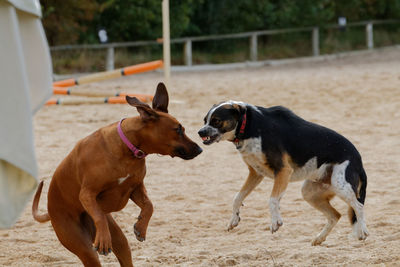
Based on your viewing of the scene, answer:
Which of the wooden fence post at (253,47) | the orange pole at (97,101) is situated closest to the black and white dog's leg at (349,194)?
the orange pole at (97,101)

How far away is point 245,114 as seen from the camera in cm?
541

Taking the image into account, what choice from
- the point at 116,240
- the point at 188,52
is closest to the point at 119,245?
the point at 116,240

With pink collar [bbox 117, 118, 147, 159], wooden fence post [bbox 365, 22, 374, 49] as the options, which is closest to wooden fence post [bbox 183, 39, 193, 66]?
wooden fence post [bbox 365, 22, 374, 49]

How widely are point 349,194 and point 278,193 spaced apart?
1.99 feet

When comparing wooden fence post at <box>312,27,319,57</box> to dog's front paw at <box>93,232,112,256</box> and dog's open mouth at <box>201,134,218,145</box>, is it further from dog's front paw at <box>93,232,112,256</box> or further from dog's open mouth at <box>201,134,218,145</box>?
dog's front paw at <box>93,232,112,256</box>

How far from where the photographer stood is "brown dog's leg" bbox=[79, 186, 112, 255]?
4.28 meters

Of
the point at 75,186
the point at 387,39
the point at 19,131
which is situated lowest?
the point at 387,39

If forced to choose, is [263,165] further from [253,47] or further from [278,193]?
[253,47]

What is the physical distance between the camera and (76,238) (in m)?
4.53

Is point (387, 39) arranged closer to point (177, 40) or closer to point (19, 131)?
point (177, 40)

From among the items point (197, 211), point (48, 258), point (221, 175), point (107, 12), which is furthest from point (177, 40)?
point (48, 258)

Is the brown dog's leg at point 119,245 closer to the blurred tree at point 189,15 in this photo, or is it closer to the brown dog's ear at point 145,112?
the brown dog's ear at point 145,112

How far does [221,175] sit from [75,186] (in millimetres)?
4036

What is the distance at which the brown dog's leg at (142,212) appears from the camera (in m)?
4.57
